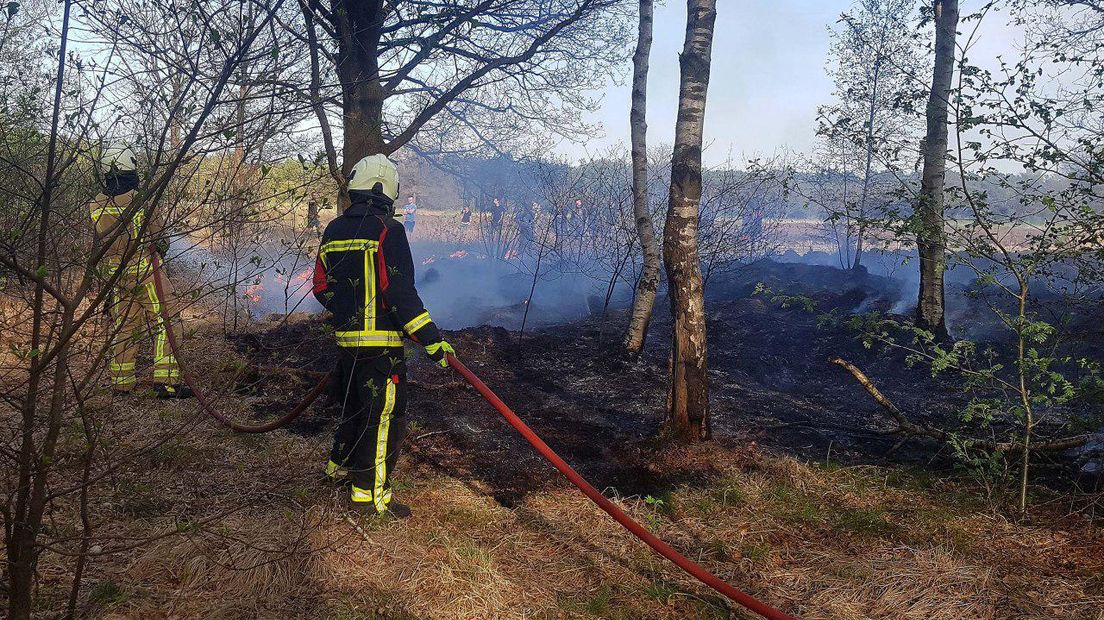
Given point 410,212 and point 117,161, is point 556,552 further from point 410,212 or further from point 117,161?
point 410,212

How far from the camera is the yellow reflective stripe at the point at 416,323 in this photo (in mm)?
3719

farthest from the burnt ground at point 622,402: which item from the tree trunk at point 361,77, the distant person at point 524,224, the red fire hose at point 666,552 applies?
the distant person at point 524,224

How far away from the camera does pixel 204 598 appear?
2949mm

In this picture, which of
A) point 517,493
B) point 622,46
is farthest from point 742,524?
point 622,46

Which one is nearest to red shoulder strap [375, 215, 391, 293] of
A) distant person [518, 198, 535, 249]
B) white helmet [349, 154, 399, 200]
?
white helmet [349, 154, 399, 200]

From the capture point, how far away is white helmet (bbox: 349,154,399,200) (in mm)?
3822

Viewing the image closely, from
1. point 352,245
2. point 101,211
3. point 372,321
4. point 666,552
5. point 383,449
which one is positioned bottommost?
point 666,552

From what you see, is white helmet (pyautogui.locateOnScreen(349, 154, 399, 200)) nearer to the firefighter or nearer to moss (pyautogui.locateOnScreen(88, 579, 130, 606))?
the firefighter

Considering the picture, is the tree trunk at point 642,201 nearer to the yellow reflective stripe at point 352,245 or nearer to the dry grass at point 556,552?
the dry grass at point 556,552

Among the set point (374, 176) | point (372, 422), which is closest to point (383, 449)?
point (372, 422)

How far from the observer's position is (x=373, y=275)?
372 cm

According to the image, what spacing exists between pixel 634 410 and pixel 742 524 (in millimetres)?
2392

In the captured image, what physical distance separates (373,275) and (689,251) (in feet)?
8.01

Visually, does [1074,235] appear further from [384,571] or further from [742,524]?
[384,571]
